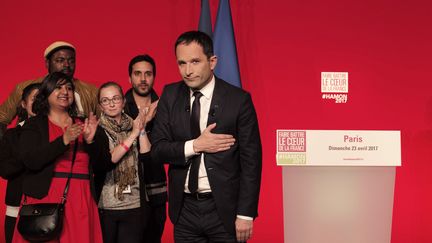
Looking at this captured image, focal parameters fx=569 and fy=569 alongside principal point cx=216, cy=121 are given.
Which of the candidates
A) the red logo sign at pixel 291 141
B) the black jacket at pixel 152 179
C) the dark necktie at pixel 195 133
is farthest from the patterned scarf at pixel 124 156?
the red logo sign at pixel 291 141

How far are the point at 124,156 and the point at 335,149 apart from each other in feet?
4.62

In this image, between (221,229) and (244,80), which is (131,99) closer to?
(221,229)

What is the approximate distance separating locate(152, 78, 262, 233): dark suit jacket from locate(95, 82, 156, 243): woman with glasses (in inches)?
26.6

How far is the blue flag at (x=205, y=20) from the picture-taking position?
4883 mm

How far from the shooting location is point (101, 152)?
303cm

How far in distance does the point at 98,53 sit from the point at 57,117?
2.47m

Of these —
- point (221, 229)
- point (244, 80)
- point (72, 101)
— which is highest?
point (244, 80)

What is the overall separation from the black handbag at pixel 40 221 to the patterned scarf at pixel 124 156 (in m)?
0.50

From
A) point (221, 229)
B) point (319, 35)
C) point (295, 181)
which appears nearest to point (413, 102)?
point (319, 35)

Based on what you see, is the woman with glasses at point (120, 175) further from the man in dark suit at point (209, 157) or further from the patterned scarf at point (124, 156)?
the man in dark suit at point (209, 157)

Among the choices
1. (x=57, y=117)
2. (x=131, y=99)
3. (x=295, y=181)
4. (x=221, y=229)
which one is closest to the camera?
(x=221, y=229)

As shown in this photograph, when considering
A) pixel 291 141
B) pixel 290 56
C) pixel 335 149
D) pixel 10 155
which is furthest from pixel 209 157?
pixel 290 56

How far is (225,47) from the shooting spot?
482 cm

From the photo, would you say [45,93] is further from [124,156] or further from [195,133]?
[195,133]
